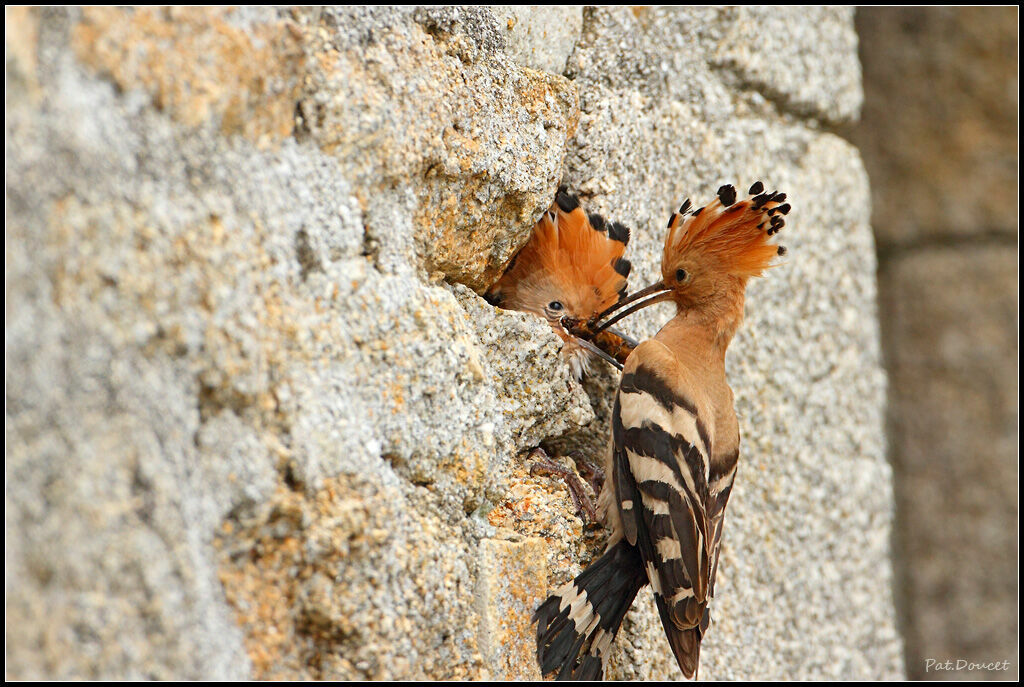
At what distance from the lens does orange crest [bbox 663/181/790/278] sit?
1955 mm

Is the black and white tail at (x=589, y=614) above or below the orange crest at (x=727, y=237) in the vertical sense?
below

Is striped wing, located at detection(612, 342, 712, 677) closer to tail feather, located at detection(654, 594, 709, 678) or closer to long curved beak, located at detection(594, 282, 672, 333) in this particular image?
tail feather, located at detection(654, 594, 709, 678)

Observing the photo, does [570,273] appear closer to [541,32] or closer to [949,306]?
[541,32]

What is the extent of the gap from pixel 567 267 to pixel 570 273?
A: 1 centimetres

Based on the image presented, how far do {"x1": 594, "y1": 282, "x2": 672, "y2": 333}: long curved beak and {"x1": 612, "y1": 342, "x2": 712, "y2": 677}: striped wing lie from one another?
0.12m

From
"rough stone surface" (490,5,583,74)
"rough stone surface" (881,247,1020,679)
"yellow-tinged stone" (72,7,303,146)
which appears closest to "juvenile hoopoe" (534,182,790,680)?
"rough stone surface" (490,5,583,74)

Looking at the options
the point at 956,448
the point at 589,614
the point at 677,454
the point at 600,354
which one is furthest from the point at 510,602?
the point at 956,448

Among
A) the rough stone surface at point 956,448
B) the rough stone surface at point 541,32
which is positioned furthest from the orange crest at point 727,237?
the rough stone surface at point 956,448

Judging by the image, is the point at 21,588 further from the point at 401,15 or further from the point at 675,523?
the point at 675,523

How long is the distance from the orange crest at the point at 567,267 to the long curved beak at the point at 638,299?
0.14ft

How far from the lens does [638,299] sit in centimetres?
207

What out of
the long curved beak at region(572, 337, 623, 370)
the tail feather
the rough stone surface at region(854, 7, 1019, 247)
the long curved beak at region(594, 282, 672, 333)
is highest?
the rough stone surface at region(854, 7, 1019, 247)

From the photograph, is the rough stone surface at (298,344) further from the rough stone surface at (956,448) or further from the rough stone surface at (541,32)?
the rough stone surface at (956,448)

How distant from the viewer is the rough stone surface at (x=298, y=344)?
38.4 inches
